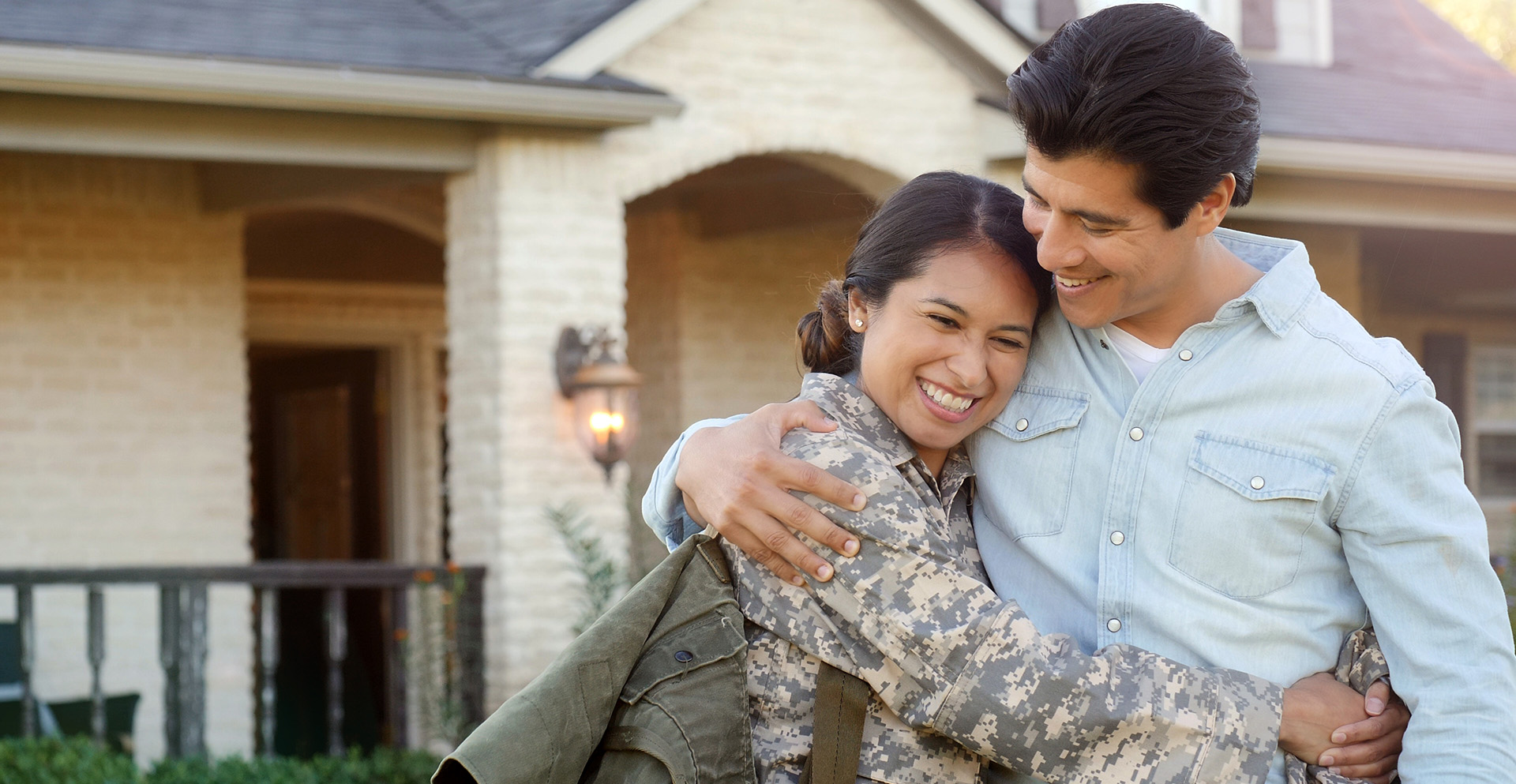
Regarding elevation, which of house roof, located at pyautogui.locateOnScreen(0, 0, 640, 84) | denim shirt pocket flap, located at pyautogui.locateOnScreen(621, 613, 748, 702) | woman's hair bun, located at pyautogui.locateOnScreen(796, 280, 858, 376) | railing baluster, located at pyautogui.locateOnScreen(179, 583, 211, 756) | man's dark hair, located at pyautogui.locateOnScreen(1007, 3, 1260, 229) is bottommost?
railing baluster, located at pyautogui.locateOnScreen(179, 583, 211, 756)

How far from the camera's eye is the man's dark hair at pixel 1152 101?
2.03 m

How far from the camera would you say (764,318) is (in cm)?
953

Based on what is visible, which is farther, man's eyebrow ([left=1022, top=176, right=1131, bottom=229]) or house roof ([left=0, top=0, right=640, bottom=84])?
house roof ([left=0, top=0, right=640, bottom=84])

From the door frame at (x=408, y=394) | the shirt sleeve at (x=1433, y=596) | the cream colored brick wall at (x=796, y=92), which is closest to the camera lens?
the shirt sleeve at (x=1433, y=596)

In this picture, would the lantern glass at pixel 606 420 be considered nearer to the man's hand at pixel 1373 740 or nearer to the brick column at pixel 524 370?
the brick column at pixel 524 370

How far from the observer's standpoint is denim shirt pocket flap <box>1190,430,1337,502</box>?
2.01m

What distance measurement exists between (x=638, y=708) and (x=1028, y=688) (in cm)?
51

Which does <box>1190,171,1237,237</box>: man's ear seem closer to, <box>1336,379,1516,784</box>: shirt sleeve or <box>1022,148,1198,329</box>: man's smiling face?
<box>1022,148,1198,329</box>: man's smiling face

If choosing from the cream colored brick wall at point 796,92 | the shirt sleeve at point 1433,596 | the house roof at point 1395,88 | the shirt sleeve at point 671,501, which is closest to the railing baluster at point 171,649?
the cream colored brick wall at point 796,92

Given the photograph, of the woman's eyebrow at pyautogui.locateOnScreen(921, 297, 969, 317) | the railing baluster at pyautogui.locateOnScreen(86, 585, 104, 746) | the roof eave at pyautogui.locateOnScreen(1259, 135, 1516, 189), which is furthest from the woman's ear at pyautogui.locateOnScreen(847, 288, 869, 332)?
the roof eave at pyautogui.locateOnScreen(1259, 135, 1516, 189)

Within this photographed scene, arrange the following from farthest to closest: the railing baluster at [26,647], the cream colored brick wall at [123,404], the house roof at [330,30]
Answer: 1. the cream colored brick wall at [123,404]
2. the railing baluster at [26,647]
3. the house roof at [330,30]

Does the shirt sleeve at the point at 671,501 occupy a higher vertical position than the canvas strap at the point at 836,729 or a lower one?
higher

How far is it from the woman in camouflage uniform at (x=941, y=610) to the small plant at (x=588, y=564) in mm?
4321

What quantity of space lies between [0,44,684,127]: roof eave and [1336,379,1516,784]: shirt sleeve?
16.2ft
